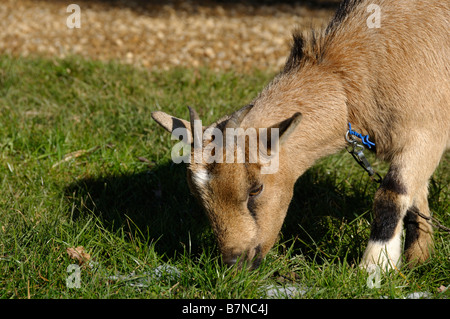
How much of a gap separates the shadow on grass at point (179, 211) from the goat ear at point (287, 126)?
95 cm

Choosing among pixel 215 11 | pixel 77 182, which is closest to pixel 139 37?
pixel 215 11

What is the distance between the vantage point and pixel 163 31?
9359mm

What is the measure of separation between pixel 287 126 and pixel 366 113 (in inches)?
30.3

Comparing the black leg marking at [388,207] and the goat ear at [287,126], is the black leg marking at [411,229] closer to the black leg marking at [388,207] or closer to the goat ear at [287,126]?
the black leg marking at [388,207]

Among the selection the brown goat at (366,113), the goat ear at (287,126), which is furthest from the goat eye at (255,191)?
the goat ear at (287,126)

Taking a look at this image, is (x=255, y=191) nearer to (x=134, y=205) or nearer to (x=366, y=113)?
(x=366, y=113)

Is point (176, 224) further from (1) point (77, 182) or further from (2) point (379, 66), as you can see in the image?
(2) point (379, 66)

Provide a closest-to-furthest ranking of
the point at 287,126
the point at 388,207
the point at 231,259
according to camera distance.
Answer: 1. the point at 287,126
2. the point at 231,259
3. the point at 388,207

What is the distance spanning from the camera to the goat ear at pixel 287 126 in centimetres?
323

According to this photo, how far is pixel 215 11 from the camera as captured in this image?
1054cm

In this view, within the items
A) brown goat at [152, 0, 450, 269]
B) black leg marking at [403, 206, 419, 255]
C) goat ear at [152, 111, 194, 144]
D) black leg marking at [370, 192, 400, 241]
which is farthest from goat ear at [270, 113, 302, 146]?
black leg marking at [403, 206, 419, 255]

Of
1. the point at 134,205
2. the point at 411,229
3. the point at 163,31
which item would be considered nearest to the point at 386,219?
the point at 411,229

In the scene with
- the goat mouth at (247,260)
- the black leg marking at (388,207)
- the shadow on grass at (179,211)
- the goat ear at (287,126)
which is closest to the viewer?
the goat ear at (287,126)

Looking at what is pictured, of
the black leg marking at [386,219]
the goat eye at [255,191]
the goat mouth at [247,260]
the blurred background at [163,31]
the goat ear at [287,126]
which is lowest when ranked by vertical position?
the goat mouth at [247,260]
